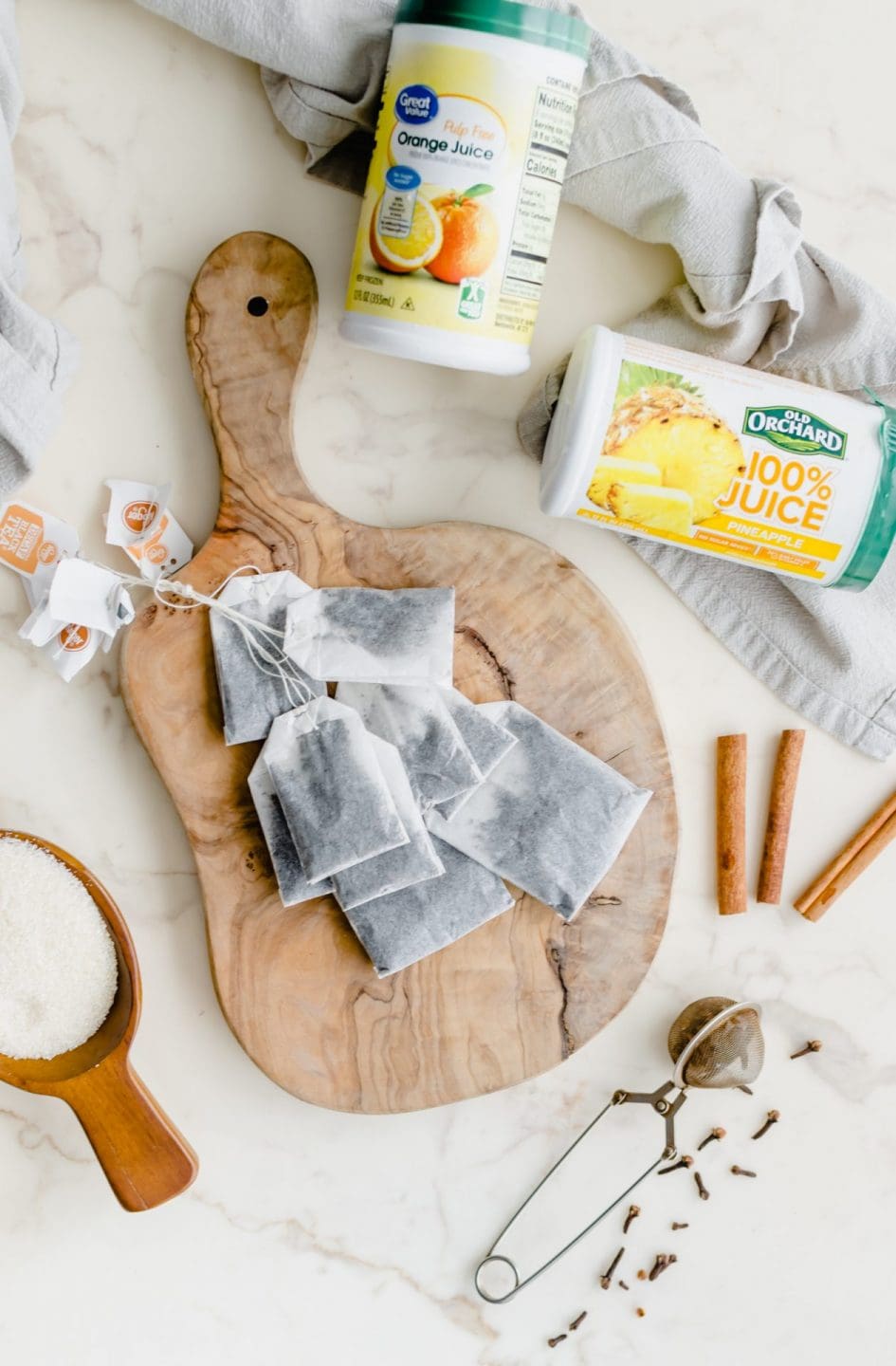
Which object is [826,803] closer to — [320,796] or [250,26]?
[320,796]

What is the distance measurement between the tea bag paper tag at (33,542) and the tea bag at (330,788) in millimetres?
259

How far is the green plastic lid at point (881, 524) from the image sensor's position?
85 centimetres

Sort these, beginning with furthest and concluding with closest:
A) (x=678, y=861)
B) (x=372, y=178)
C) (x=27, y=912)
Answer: (x=678, y=861) → (x=27, y=912) → (x=372, y=178)

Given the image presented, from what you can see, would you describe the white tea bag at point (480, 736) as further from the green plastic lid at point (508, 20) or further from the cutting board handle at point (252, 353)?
the green plastic lid at point (508, 20)

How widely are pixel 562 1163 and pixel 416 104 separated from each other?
0.97 metres

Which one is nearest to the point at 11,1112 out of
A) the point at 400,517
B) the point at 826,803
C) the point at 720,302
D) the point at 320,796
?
the point at 320,796

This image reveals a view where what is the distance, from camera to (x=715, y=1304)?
A: 1071 mm

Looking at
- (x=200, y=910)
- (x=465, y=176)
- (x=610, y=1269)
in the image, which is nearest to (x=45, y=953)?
(x=200, y=910)

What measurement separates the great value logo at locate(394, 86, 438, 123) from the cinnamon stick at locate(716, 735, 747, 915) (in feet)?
1.97

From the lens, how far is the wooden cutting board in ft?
3.06

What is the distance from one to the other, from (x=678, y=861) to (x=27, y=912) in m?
0.61

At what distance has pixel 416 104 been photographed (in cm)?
79

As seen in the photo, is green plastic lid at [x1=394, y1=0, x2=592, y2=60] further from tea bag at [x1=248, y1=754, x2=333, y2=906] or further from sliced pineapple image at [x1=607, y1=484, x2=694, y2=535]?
tea bag at [x1=248, y1=754, x2=333, y2=906]

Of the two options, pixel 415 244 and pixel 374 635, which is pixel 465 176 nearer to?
pixel 415 244
